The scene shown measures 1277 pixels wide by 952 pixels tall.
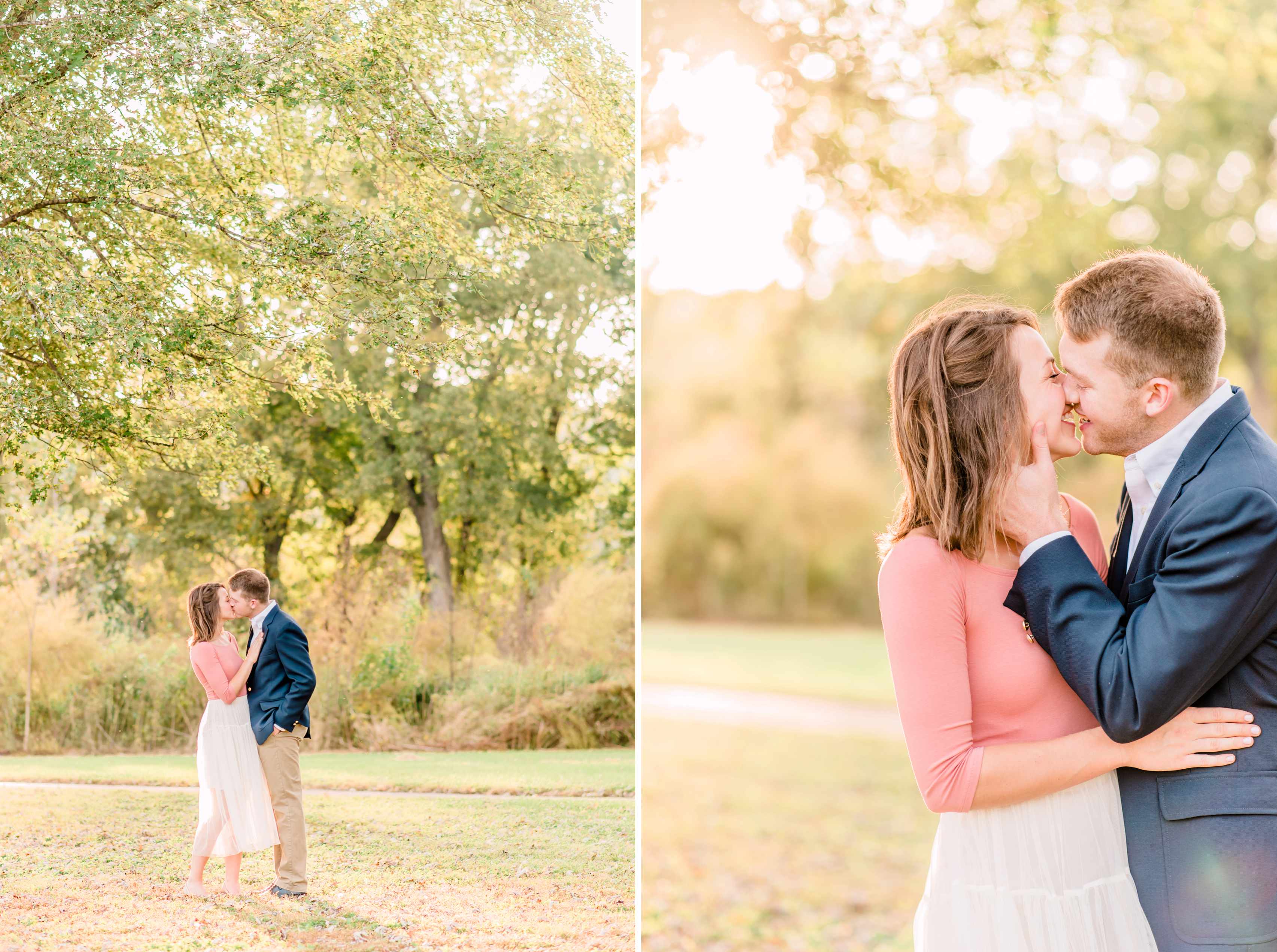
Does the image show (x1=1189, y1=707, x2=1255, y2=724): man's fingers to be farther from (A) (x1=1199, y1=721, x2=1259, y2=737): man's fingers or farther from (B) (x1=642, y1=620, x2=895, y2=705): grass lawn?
(B) (x1=642, y1=620, x2=895, y2=705): grass lawn

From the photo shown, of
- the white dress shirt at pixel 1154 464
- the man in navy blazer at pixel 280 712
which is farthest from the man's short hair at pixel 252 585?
the white dress shirt at pixel 1154 464

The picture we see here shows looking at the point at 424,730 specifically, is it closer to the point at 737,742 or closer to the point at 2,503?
the point at 2,503

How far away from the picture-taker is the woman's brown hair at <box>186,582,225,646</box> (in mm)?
3176

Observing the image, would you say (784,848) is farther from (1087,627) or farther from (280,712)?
(1087,627)

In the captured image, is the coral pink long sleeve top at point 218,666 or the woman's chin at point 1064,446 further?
the coral pink long sleeve top at point 218,666

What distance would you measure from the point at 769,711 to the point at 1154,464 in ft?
38.8

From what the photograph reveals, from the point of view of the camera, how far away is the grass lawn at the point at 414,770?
312cm

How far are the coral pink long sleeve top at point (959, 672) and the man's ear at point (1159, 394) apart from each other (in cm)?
32

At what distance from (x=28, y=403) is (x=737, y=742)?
9.10m

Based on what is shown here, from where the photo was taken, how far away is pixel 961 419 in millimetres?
1570

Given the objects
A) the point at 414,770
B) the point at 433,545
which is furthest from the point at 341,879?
the point at 433,545

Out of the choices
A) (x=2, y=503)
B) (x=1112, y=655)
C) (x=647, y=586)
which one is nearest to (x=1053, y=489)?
(x=1112, y=655)

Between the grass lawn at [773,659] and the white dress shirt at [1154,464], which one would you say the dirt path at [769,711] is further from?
the white dress shirt at [1154,464]

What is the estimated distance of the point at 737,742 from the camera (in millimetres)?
11156
